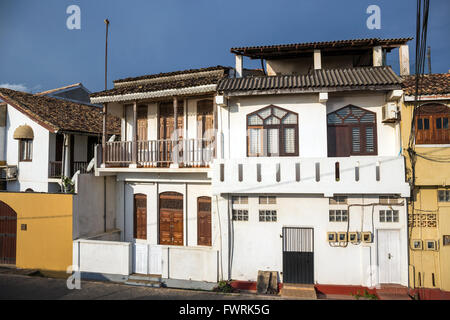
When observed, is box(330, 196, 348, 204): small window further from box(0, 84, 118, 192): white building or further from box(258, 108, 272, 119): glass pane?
box(0, 84, 118, 192): white building

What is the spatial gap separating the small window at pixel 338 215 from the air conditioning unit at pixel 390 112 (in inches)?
135

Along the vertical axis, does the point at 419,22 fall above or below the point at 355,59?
below

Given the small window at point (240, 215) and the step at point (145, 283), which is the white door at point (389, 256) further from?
the step at point (145, 283)

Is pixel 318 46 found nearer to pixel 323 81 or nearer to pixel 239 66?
pixel 323 81

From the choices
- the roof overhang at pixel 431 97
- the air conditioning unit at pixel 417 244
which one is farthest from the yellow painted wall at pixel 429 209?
the roof overhang at pixel 431 97

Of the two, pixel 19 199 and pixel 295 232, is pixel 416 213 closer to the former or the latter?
pixel 295 232

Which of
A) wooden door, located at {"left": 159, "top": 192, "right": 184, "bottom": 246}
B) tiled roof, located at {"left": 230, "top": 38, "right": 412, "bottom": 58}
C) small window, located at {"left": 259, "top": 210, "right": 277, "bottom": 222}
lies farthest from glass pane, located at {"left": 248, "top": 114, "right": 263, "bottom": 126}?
wooden door, located at {"left": 159, "top": 192, "right": 184, "bottom": 246}

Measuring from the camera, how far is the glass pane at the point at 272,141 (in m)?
10.5

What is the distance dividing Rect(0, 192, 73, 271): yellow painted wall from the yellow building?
12372 millimetres

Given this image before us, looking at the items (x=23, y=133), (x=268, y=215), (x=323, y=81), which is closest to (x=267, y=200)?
(x=268, y=215)

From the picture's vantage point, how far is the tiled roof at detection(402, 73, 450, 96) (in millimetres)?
9195

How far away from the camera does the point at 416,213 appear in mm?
9461
